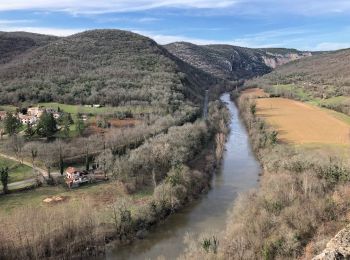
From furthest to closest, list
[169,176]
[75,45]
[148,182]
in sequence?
1. [75,45]
2. [148,182]
3. [169,176]

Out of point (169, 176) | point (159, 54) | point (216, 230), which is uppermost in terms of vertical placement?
point (159, 54)

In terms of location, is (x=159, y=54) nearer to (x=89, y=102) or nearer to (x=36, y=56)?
(x=36, y=56)

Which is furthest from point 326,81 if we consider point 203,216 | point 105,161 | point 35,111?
point 203,216

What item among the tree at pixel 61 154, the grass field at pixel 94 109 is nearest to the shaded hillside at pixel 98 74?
the grass field at pixel 94 109

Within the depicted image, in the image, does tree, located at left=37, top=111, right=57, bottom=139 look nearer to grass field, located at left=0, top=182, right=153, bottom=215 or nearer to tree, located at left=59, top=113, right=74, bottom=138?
tree, located at left=59, top=113, right=74, bottom=138

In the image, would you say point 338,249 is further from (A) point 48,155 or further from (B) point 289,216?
(A) point 48,155

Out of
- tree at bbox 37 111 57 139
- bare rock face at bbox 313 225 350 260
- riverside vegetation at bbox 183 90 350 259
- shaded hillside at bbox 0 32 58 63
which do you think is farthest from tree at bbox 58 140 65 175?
shaded hillside at bbox 0 32 58 63

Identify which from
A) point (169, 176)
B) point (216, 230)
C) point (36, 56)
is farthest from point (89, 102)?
point (216, 230)
